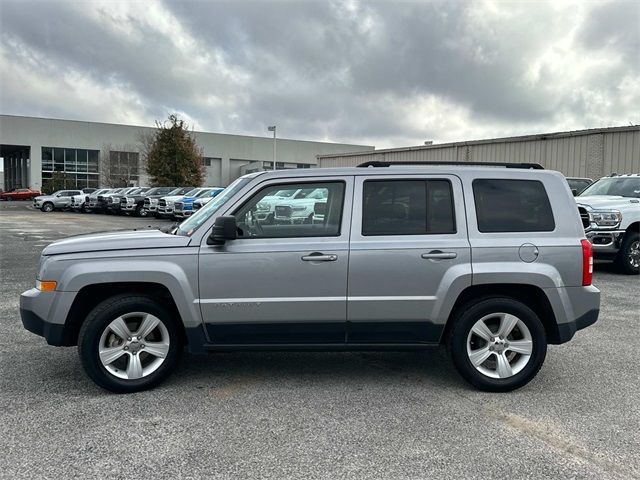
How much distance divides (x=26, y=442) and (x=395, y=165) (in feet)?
11.2

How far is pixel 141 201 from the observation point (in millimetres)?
31312

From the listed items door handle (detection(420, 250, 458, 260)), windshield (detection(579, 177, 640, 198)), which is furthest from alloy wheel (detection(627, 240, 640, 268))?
door handle (detection(420, 250, 458, 260))

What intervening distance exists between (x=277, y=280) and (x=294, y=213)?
581mm

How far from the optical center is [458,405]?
4125 mm

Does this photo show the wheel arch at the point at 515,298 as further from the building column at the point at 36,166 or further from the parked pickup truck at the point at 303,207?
the building column at the point at 36,166

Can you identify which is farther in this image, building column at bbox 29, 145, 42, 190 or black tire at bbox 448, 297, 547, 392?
building column at bbox 29, 145, 42, 190

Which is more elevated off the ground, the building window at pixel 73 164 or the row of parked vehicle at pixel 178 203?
the building window at pixel 73 164

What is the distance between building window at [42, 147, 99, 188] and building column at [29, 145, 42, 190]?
1.42 ft

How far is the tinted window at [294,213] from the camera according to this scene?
4.34 metres

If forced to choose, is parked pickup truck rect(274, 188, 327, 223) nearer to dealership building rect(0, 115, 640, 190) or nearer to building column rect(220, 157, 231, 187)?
dealership building rect(0, 115, 640, 190)

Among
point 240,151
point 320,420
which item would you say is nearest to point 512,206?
point 320,420

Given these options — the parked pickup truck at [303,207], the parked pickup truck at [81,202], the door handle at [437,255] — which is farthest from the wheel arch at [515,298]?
the parked pickup truck at [81,202]

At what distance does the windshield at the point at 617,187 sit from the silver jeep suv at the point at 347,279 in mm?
8225

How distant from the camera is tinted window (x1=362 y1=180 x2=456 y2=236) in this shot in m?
4.37
